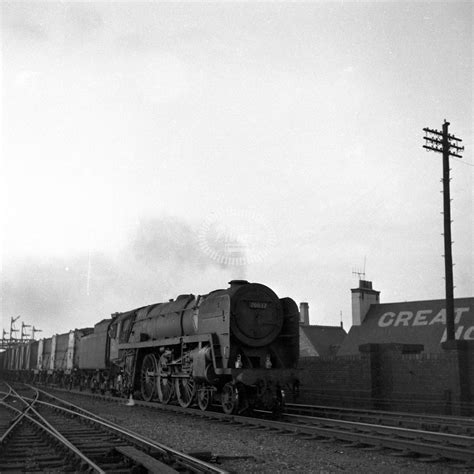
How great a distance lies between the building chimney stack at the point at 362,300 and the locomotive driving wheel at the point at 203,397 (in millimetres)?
17791

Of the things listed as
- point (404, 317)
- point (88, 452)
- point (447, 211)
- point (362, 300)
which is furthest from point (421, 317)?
point (88, 452)

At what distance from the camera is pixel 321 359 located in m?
20.2

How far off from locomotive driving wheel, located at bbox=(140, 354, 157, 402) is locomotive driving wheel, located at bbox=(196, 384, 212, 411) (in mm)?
3124

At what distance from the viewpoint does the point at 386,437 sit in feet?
30.9

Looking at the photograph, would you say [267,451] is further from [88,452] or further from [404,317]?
[404,317]

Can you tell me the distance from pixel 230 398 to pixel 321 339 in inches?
1064

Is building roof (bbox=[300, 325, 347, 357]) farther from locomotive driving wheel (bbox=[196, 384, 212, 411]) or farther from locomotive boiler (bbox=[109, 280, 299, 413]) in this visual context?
locomotive driving wheel (bbox=[196, 384, 212, 411])

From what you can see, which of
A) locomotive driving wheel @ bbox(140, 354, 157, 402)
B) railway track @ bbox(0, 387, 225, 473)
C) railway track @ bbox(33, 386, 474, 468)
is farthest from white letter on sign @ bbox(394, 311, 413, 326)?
railway track @ bbox(0, 387, 225, 473)

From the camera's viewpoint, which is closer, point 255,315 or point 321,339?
point 255,315

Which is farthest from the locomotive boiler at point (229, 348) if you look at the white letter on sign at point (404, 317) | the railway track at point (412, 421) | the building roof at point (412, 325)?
the white letter on sign at point (404, 317)

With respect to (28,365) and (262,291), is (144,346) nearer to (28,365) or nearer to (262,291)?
(262,291)

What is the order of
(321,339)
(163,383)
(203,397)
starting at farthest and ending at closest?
(321,339)
(163,383)
(203,397)

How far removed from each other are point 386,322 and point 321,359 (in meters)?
10.7

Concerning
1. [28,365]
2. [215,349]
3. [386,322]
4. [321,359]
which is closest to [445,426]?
[215,349]
